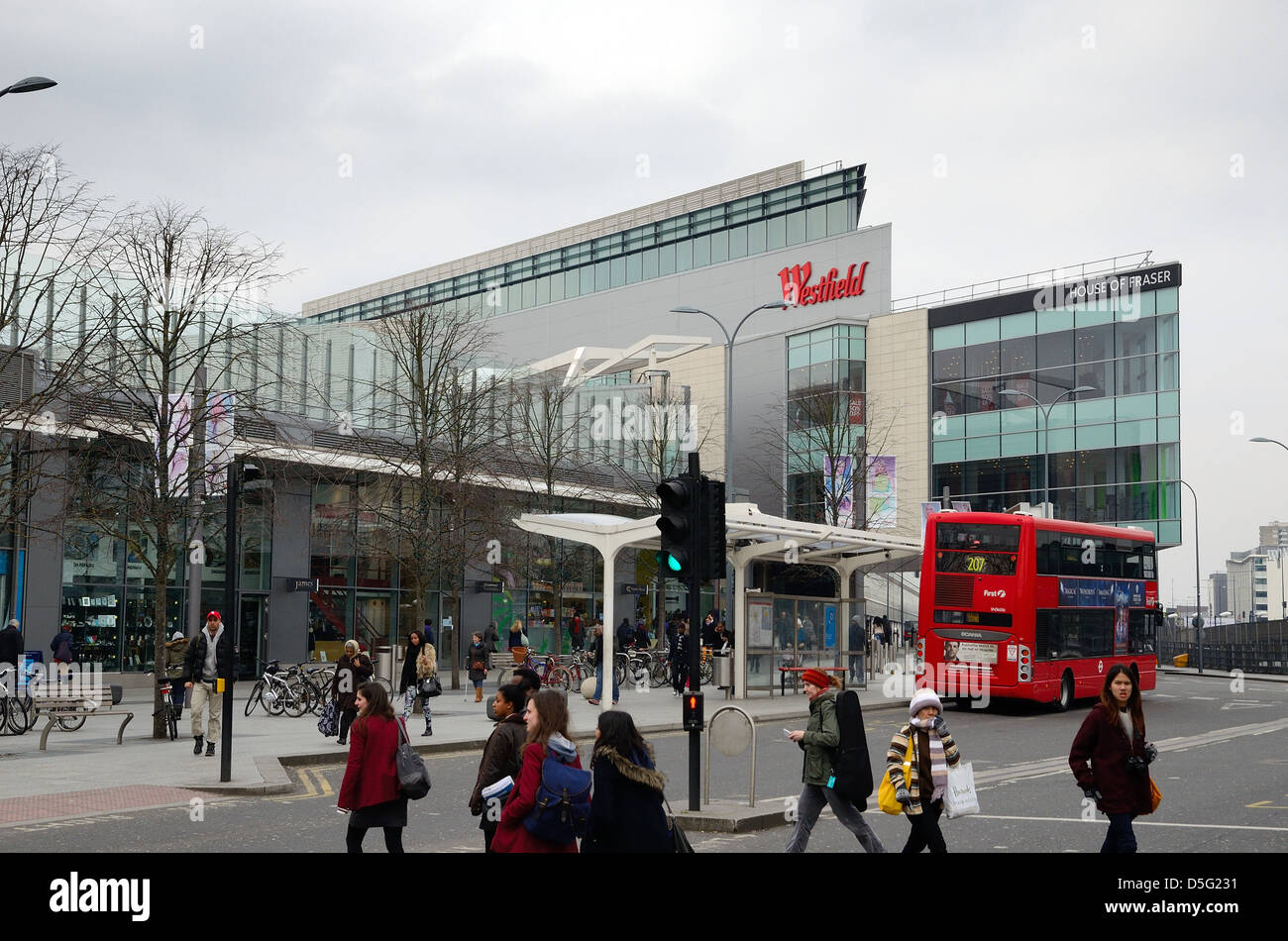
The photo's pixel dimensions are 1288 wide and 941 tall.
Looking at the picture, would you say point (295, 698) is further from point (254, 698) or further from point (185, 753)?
point (185, 753)

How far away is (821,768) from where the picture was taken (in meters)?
9.10

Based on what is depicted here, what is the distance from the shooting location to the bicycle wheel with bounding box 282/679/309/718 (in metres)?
25.0

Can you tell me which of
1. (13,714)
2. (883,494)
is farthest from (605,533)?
(883,494)

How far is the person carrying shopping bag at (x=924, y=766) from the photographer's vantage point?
27.9 ft

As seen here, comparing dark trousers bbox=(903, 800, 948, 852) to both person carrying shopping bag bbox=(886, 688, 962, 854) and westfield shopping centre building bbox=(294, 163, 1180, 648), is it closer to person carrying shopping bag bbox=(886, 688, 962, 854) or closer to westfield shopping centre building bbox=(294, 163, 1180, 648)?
person carrying shopping bag bbox=(886, 688, 962, 854)

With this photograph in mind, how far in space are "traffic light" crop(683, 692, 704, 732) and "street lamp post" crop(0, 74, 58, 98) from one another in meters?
9.18

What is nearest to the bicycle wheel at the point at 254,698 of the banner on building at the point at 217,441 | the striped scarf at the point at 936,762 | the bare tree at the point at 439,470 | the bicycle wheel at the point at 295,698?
the bicycle wheel at the point at 295,698

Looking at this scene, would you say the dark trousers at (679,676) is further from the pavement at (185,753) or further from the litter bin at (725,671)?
the litter bin at (725,671)

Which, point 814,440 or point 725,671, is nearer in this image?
point 725,671

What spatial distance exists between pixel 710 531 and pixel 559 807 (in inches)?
237
